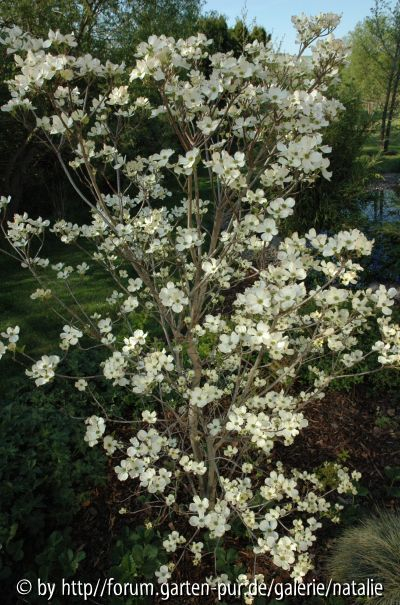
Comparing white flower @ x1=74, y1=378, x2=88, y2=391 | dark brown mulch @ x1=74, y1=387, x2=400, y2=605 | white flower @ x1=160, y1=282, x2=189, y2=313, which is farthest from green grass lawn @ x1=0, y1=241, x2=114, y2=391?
white flower @ x1=160, y1=282, x2=189, y2=313

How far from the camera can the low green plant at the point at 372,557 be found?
2100 millimetres

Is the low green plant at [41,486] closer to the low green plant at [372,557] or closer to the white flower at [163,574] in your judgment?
the white flower at [163,574]

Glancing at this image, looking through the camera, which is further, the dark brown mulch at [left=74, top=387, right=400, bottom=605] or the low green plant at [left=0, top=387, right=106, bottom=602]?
the dark brown mulch at [left=74, top=387, right=400, bottom=605]

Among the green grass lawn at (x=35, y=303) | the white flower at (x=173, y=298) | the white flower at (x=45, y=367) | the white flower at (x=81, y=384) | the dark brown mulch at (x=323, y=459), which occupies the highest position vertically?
the white flower at (x=173, y=298)

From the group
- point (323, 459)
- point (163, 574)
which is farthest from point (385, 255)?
point (163, 574)

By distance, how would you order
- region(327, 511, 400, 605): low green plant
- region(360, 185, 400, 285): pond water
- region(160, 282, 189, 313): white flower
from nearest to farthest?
region(160, 282, 189, 313): white flower → region(327, 511, 400, 605): low green plant → region(360, 185, 400, 285): pond water

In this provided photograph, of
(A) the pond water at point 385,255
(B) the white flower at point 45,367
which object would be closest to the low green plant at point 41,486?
(B) the white flower at point 45,367

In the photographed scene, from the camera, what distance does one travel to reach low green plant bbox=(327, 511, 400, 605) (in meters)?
2.10

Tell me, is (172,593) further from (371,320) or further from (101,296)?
(101,296)

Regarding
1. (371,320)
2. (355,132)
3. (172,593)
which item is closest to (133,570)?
(172,593)

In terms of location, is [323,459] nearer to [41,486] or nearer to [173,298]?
[41,486]

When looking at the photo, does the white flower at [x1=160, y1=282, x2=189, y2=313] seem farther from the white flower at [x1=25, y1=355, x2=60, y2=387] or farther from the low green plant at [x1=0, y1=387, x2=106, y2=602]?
the low green plant at [x1=0, y1=387, x2=106, y2=602]

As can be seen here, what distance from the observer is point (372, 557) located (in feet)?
7.20

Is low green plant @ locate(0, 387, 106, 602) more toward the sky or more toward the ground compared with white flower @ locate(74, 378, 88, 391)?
more toward the ground
